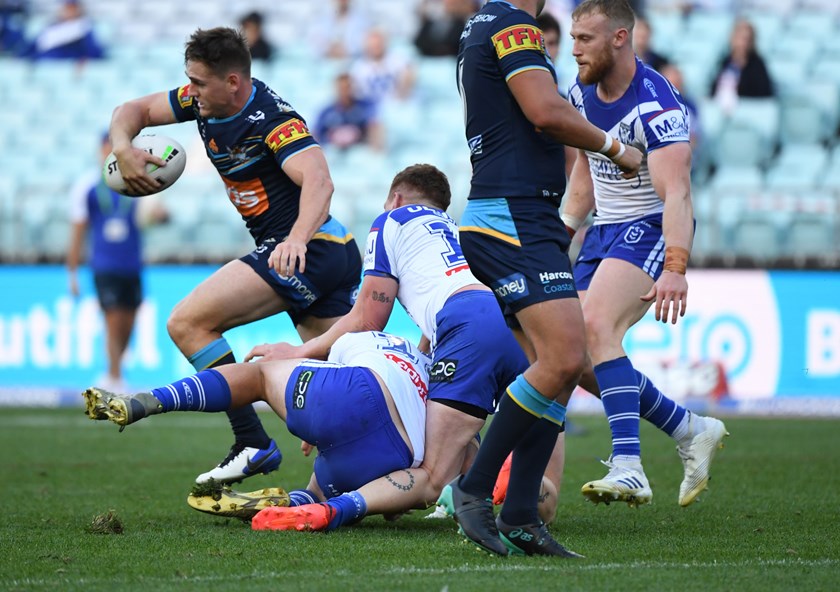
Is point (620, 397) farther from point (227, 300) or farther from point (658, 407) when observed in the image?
point (227, 300)

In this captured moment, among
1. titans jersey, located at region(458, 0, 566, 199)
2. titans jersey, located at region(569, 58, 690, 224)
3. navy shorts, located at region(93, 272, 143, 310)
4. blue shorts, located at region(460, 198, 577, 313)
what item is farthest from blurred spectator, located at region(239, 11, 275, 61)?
blue shorts, located at region(460, 198, 577, 313)

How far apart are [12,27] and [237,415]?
1567cm

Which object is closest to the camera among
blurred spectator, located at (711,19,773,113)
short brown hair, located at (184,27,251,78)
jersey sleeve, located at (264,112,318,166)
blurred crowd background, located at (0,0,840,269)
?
short brown hair, located at (184,27,251,78)

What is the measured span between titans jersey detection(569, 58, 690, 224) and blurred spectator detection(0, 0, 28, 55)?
15664mm

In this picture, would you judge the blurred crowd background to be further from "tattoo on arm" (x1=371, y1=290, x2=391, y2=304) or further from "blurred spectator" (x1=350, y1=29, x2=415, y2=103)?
"tattoo on arm" (x1=371, y1=290, x2=391, y2=304)

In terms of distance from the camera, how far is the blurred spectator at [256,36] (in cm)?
1731

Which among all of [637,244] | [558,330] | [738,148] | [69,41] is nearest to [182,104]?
[637,244]

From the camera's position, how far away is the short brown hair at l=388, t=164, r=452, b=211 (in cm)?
621

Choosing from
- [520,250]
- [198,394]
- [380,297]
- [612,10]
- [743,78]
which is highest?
[743,78]

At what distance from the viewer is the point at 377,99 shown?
55.3 ft

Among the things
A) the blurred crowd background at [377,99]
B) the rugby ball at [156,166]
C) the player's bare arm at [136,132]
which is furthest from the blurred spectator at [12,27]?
the rugby ball at [156,166]

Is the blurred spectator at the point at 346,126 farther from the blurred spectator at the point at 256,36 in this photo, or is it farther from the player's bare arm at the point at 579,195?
the player's bare arm at the point at 579,195

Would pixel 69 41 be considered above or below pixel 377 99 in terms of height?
above

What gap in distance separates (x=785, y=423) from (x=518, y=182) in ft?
25.3
